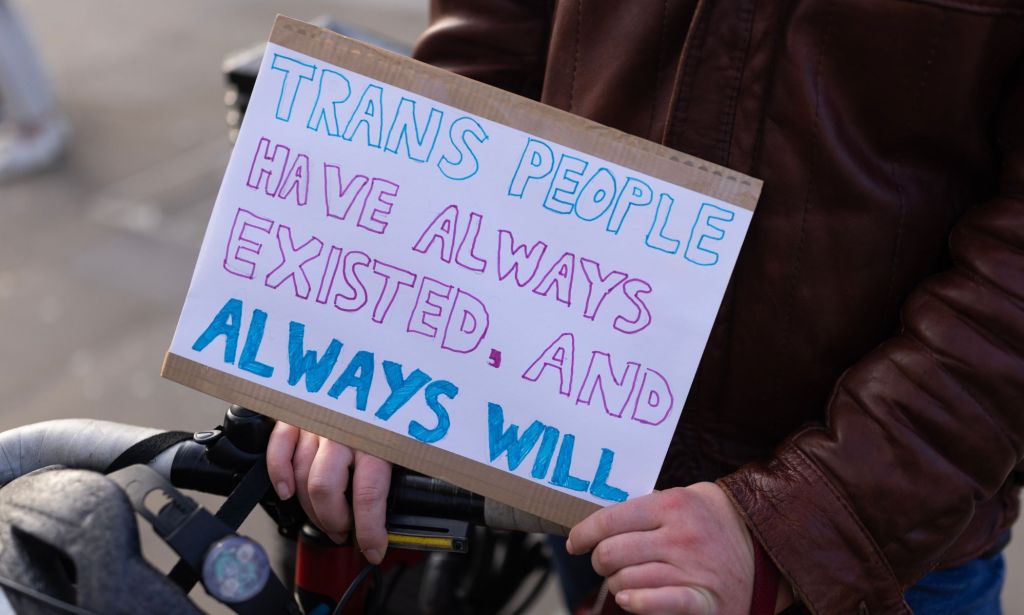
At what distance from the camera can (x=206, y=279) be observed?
4.25 feet

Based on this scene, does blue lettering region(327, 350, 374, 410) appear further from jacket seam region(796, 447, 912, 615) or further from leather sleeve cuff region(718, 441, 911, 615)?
jacket seam region(796, 447, 912, 615)

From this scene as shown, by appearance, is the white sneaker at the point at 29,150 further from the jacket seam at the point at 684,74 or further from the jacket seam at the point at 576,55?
the jacket seam at the point at 684,74

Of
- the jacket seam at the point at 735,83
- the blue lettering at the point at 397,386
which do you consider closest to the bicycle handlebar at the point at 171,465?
the blue lettering at the point at 397,386

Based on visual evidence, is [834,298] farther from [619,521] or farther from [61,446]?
[61,446]

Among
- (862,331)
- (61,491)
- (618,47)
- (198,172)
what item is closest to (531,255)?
(618,47)

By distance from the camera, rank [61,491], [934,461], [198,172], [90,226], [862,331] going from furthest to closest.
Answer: [198,172] → [90,226] → [862,331] → [934,461] → [61,491]

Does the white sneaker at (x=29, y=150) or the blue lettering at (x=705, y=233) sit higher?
the blue lettering at (x=705, y=233)

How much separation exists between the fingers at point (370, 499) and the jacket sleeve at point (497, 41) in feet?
2.32

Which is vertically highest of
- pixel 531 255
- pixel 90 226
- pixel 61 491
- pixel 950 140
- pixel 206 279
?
pixel 950 140

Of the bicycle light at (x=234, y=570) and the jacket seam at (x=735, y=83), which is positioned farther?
the jacket seam at (x=735, y=83)

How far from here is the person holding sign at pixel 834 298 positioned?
121 centimetres

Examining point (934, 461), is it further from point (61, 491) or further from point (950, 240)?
point (61, 491)

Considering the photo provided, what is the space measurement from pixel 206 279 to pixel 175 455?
23cm

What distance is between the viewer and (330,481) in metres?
1.28
